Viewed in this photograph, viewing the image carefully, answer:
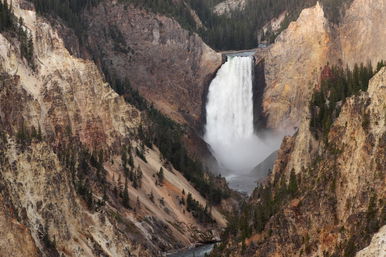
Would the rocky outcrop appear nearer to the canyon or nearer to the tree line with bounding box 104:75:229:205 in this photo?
the canyon

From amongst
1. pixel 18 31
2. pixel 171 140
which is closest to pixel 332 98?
pixel 18 31

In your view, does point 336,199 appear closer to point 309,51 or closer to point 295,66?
point 309,51

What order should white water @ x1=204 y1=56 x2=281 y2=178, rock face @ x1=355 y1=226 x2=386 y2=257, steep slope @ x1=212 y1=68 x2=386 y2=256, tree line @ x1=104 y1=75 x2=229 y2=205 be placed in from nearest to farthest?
rock face @ x1=355 y1=226 x2=386 y2=257
steep slope @ x1=212 y1=68 x2=386 y2=256
tree line @ x1=104 y1=75 x2=229 y2=205
white water @ x1=204 y1=56 x2=281 y2=178

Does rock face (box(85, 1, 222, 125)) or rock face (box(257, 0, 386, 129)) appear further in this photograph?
rock face (box(85, 1, 222, 125))

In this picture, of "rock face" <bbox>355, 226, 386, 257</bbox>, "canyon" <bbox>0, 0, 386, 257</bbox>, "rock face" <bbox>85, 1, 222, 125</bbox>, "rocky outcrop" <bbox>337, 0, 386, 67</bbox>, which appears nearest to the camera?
"rock face" <bbox>355, 226, 386, 257</bbox>

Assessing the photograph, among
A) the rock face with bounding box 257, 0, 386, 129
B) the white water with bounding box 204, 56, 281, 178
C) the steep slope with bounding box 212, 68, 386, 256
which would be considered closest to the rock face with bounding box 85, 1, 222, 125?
the white water with bounding box 204, 56, 281, 178

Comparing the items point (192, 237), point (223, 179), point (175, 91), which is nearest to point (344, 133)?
point (192, 237)
